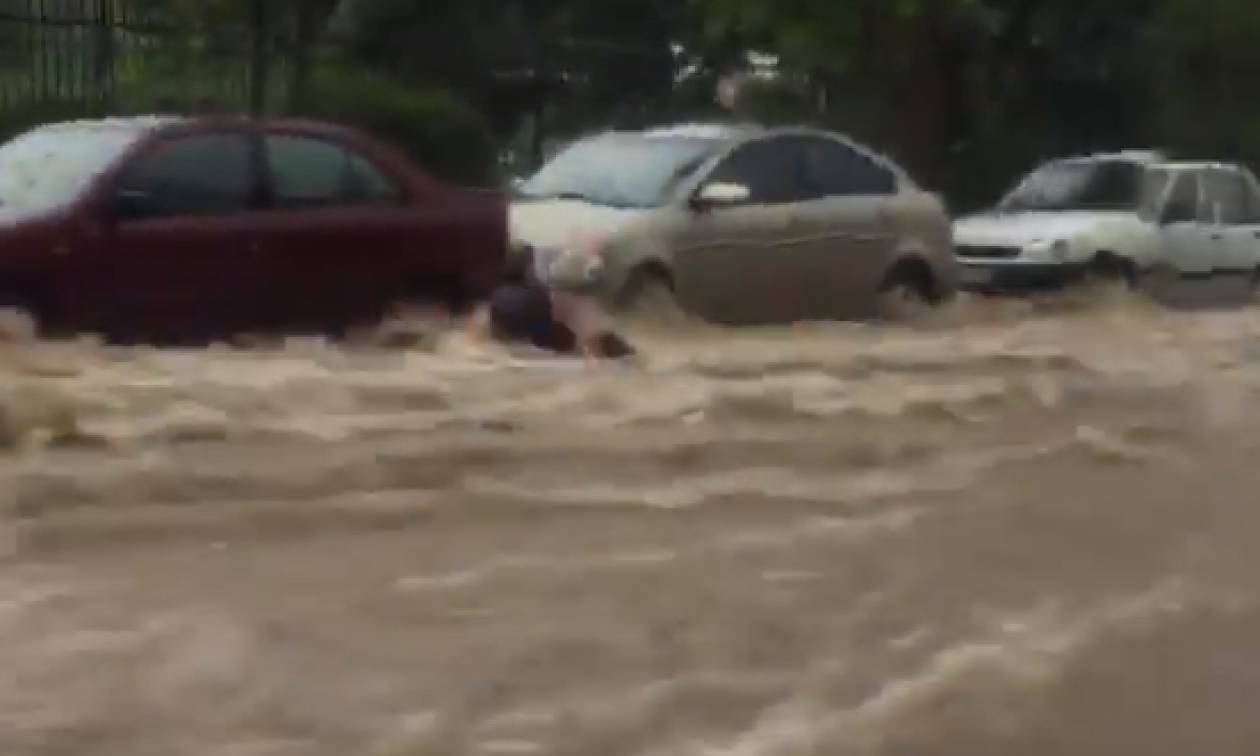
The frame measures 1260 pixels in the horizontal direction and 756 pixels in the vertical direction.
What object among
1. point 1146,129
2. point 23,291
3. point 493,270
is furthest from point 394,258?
point 1146,129

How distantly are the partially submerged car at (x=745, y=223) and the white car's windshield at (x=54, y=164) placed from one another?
2611mm

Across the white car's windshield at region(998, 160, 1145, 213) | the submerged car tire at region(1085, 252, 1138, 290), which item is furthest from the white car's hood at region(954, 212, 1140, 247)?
the white car's windshield at region(998, 160, 1145, 213)

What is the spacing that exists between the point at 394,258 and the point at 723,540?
503 centimetres

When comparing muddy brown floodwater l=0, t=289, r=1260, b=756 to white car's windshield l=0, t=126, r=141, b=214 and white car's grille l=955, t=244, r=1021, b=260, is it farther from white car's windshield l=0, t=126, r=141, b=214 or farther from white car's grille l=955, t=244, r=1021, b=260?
white car's grille l=955, t=244, r=1021, b=260

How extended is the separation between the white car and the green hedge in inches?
202

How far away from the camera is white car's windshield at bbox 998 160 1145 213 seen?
2138cm

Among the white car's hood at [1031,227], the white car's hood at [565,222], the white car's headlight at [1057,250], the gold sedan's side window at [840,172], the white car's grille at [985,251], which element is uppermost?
the gold sedan's side window at [840,172]

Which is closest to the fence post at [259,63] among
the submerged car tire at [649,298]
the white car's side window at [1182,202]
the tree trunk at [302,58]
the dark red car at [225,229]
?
the tree trunk at [302,58]

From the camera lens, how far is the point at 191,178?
13844 mm

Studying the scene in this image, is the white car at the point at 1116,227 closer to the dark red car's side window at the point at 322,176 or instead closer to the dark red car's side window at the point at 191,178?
the dark red car's side window at the point at 322,176

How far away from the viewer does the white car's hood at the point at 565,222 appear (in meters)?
15.6

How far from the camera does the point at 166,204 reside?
1366 cm

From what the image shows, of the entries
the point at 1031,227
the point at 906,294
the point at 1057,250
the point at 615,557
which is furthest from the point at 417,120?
the point at 615,557

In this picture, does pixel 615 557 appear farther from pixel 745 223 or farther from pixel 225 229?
pixel 745 223
